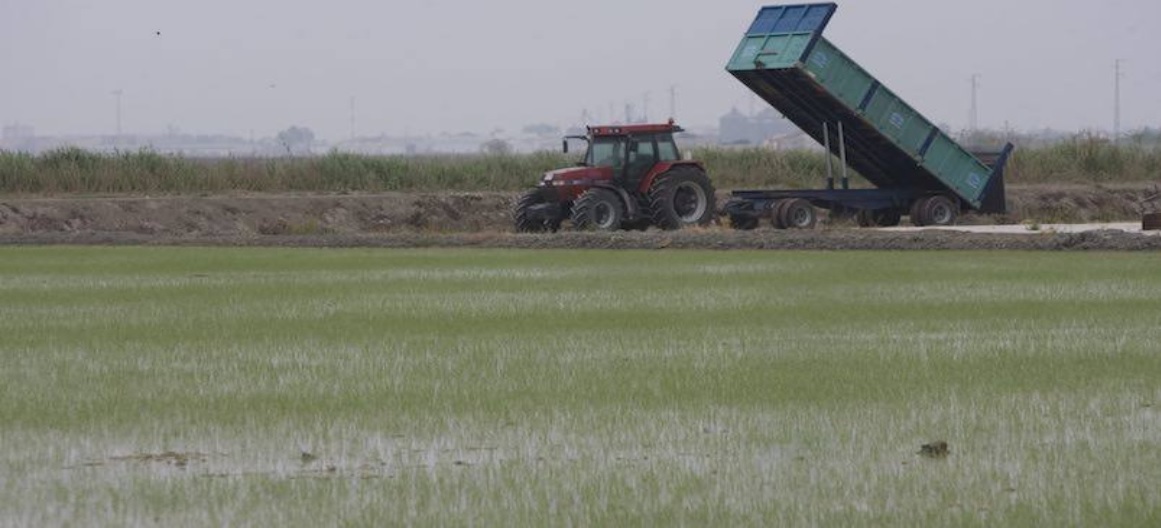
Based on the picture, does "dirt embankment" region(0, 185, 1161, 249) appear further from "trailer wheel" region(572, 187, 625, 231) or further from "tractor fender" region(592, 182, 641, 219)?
"tractor fender" region(592, 182, 641, 219)

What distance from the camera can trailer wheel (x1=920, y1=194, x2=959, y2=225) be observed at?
43312mm

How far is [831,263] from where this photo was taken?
3147 centimetres

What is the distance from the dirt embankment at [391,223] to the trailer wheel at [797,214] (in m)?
0.55

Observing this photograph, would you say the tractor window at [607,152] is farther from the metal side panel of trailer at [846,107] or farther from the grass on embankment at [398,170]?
the grass on embankment at [398,170]

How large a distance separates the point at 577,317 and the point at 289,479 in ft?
34.9

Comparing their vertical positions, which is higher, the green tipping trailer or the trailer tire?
the green tipping trailer

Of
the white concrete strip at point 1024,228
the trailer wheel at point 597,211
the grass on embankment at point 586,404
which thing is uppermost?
the trailer wheel at point 597,211

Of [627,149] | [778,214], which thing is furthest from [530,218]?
[778,214]

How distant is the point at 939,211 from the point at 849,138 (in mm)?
2680

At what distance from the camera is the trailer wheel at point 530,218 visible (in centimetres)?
4241

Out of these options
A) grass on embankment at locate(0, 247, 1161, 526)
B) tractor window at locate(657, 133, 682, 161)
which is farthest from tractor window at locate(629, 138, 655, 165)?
grass on embankment at locate(0, 247, 1161, 526)

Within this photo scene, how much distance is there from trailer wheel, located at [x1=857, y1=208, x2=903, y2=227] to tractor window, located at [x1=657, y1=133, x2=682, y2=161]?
483 centimetres

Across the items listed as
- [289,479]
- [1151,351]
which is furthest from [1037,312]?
[289,479]

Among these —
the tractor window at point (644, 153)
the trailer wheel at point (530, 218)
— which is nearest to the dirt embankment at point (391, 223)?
the trailer wheel at point (530, 218)
